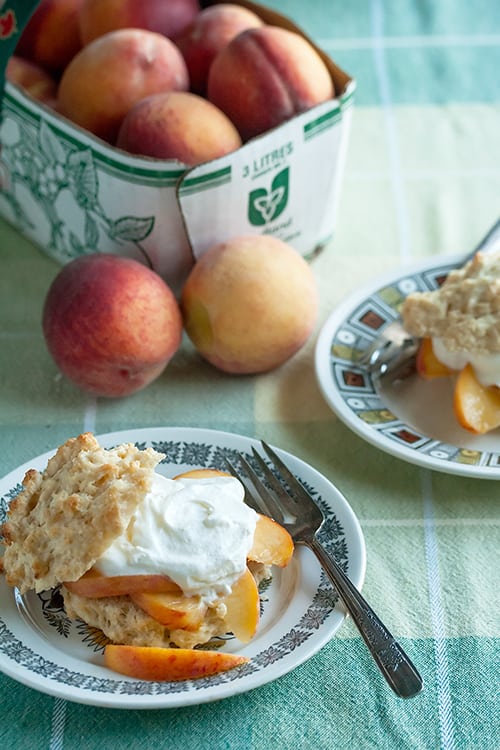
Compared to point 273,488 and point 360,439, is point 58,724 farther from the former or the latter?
point 360,439

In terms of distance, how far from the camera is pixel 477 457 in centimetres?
102

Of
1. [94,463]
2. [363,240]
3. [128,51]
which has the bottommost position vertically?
[363,240]

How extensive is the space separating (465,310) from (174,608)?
0.50 meters

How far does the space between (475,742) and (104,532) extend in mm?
322

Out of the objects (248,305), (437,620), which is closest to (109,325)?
(248,305)

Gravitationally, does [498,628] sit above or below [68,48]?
below

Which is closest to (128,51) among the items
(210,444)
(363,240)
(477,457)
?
(363,240)

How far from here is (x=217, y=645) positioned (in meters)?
→ 0.82

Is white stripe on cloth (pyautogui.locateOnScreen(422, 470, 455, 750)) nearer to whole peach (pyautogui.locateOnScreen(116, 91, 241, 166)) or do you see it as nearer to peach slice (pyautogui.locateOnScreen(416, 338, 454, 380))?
peach slice (pyautogui.locateOnScreen(416, 338, 454, 380))

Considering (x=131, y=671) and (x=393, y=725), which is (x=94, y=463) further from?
(x=393, y=725)

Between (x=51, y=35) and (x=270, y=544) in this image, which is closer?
(x=270, y=544)

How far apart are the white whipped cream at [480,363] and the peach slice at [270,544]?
0.32 m

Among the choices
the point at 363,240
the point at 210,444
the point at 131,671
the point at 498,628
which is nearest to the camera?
the point at 131,671

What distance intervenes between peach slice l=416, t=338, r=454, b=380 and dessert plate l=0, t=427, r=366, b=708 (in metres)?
0.25
